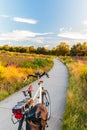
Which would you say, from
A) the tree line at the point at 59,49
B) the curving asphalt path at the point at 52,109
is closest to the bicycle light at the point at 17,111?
the curving asphalt path at the point at 52,109

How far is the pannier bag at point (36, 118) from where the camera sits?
5.04 m

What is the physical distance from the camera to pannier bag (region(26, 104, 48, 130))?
198 inches

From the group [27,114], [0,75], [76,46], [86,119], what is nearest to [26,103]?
[27,114]

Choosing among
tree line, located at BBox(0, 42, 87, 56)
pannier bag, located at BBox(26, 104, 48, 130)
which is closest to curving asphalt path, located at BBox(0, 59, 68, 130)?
pannier bag, located at BBox(26, 104, 48, 130)

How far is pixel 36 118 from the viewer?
5016mm

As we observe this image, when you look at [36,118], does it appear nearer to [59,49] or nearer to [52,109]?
[52,109]

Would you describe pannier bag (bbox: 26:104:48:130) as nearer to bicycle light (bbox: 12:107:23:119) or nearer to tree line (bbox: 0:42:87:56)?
bicycle light (bbox: 12:107:23:119)

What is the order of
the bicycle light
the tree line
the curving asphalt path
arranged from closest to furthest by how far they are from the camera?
1. the bicycle light
2. the curving asphalt path
3. the tree line

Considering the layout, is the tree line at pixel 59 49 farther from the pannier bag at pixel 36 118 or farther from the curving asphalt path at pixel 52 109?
the pannier bag at pixel 36 118

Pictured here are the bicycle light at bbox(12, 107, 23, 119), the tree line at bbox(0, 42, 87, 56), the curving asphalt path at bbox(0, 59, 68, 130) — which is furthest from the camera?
the tree line at bbox(0, 42, 87, 56)

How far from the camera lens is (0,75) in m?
13.9

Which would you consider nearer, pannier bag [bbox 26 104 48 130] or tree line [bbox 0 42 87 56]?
pannier bag [bbox 26 104 48 130]

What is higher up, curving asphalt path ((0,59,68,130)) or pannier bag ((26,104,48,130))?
pannier bag ((26,104,48,130))

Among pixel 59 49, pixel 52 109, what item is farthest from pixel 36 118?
pixel 59 49
